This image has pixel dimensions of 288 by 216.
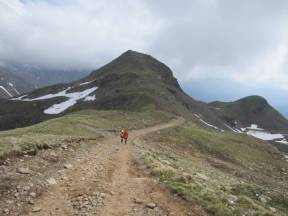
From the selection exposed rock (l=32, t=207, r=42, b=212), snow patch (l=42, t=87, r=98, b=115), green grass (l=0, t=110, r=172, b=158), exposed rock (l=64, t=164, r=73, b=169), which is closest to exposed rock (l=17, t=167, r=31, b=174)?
green grass (l=0, t=110, r=172, b=158)

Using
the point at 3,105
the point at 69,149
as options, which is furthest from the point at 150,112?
the point at 3,105

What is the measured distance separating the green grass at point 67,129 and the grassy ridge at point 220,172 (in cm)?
752

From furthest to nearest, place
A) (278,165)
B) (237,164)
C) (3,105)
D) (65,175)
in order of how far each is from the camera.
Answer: (3,105) < (278,165) < (237,164) < (65,175)

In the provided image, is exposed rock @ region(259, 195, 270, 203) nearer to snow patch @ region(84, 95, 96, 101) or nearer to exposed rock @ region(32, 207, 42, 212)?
exposed rock @ region(32, 207, 42, 212)

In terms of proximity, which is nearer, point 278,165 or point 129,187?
point 129,187

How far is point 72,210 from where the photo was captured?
16.0 metres

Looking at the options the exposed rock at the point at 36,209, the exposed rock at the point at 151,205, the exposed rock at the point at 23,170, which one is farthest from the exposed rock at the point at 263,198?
the exposed rock at the point at 36,209

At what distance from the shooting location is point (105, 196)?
18.1m

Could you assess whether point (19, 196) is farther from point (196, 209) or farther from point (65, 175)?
point (196, 209)

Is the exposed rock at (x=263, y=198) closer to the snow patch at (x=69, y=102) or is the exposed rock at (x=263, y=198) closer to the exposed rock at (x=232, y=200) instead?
the exposed rock at (x=232, y=200)

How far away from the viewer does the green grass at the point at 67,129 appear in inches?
1014

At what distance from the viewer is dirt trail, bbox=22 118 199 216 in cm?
1627

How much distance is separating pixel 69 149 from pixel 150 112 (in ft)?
203

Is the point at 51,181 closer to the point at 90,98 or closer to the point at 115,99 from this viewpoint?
the point at 115,99
